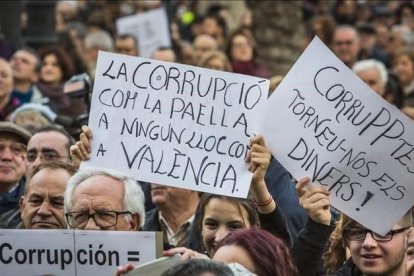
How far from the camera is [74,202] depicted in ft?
24.7

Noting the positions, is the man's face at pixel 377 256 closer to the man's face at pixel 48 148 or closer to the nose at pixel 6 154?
the man's face at pixel 48 148

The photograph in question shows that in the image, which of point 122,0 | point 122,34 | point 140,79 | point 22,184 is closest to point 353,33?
point 122,34

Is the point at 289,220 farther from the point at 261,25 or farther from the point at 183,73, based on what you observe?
the point at 261,25

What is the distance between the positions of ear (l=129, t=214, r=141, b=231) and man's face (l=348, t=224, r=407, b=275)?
1002 millimetres

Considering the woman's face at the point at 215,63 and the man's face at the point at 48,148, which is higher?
the woman's face at the point at 215,63

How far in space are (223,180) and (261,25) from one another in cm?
1367

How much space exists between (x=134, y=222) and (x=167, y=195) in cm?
175

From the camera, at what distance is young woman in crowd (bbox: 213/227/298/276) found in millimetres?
6566

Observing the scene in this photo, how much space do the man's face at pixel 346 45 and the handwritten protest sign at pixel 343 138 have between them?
1032 centimetres

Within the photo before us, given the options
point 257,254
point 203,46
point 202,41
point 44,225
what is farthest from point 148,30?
point 257,254

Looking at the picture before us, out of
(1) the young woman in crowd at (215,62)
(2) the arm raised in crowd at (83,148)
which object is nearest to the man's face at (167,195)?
(2) the arm raised in crowd at (83,148)

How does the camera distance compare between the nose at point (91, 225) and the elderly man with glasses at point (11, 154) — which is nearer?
the nose at point (91, 225)

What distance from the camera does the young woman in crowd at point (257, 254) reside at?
6.57m

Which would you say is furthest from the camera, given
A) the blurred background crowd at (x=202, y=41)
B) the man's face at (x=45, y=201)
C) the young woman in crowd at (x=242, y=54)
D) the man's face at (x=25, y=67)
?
the young woman in crowd at (x=242, y=54)
